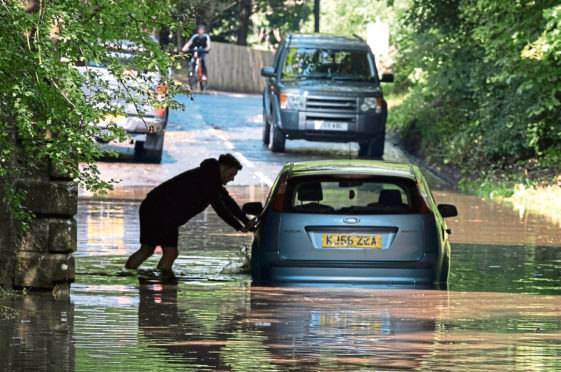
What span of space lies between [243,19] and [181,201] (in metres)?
48.5

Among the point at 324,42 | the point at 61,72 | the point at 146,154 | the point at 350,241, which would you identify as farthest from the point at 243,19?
the point at 61,72

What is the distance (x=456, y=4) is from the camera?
33.6 metres

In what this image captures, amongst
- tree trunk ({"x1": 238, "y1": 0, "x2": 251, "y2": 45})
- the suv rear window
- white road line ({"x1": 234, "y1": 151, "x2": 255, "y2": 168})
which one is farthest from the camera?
tree trunk ({"x1": 238, "y1": 0, "x2": 251, "y2": 45})

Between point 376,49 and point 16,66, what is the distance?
39.3 metres

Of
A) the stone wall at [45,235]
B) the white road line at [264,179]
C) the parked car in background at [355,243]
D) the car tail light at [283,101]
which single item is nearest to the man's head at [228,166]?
the parked car in background at [355,243]

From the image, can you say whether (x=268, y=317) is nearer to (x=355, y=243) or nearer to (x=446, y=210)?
(x=355, y=243)

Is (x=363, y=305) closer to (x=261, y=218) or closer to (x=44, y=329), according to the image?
(x=261, y=218)

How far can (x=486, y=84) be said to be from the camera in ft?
106

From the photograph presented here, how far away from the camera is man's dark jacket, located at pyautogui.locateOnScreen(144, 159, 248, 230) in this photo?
15992 mm

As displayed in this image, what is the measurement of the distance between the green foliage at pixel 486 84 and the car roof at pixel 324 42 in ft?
4.90

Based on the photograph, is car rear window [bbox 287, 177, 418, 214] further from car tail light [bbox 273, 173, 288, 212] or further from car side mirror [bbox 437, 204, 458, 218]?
car side mirror [bbox 437, 204, 458, 218]

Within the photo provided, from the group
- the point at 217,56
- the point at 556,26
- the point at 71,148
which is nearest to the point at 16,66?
the point at 71,148

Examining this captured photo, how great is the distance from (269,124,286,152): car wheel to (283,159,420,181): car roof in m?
18.5

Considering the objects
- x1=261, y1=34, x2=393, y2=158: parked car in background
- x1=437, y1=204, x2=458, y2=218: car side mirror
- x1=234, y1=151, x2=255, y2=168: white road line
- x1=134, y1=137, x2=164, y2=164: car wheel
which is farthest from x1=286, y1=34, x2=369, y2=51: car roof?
x1=437, y1=204, x2=458, y2=218: car side mirror
